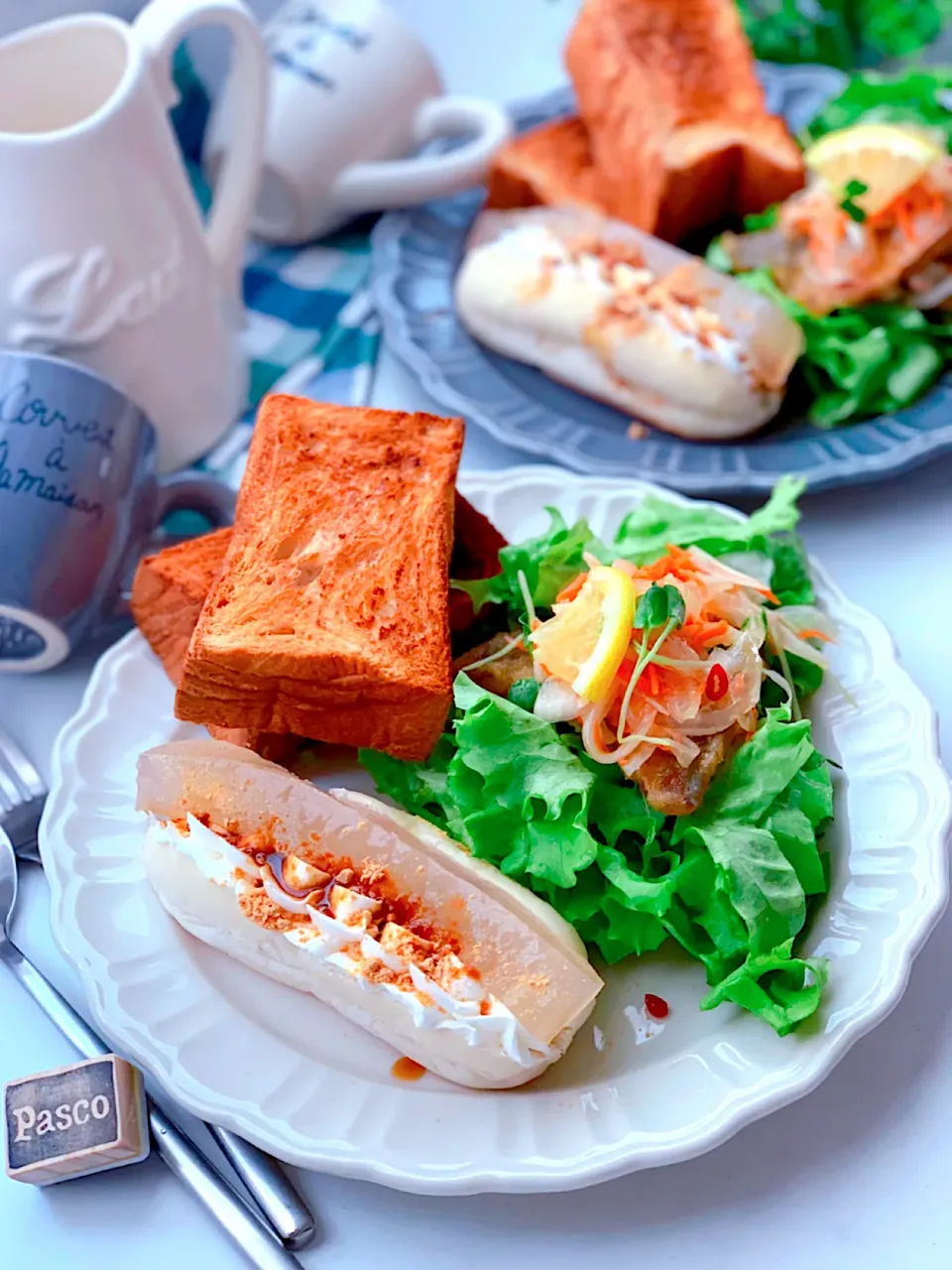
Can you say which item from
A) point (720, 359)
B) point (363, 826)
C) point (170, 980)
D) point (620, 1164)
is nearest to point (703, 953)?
point (620, 1164)

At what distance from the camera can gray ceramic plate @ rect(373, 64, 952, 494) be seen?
1.73 metres

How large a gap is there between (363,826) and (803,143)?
1581mm

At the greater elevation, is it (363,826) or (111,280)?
(111,280)

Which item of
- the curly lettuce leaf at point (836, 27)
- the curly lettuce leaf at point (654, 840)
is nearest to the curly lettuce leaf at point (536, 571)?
the curly lettuce leaf at point (654, 840)

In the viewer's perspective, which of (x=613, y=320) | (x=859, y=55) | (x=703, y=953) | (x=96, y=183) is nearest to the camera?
(x=703, y=953)

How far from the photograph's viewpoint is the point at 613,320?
74.0 inches

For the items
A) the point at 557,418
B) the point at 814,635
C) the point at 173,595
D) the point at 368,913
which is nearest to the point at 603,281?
the point at 557,418

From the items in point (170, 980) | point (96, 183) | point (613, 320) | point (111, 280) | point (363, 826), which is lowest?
→ point (170, 980)

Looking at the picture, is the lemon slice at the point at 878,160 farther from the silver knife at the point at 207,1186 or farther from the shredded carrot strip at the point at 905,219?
the silver knife at the point at 207,1186

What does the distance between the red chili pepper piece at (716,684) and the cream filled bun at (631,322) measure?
25.4 inches

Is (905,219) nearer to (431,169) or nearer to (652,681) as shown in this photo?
(431,169)

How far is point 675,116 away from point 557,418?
645mm

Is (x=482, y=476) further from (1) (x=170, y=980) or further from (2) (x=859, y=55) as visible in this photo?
(2) (x=859, y=55)

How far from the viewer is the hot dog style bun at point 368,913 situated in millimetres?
1147
